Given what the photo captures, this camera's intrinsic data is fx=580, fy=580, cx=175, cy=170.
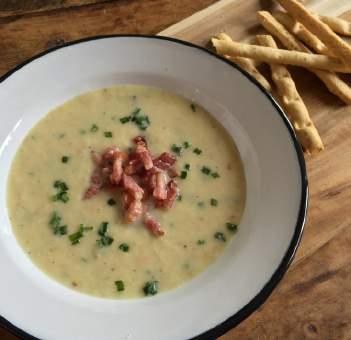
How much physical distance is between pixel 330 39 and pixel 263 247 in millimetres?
1073

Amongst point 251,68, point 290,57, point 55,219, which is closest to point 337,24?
point 290,57

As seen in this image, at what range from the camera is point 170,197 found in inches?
86.6

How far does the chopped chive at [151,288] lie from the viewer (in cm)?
200

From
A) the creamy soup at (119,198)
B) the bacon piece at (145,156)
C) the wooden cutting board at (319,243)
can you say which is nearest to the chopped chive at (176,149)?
the creamy soup at (119,198)

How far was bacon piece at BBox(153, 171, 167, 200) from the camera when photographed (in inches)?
85.6

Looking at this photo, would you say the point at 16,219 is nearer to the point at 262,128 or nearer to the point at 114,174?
the point at 114,174

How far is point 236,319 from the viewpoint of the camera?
180 cm

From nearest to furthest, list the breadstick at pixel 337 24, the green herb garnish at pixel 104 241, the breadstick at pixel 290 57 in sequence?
the green herb garnish at pixel 104 241 → the breadstick at pixel 290 57 → the breadstick at pixel 337 24

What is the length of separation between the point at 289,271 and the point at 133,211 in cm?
61

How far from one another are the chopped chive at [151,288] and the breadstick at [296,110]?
2.81 feet

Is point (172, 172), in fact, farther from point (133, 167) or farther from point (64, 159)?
point (64, 159)

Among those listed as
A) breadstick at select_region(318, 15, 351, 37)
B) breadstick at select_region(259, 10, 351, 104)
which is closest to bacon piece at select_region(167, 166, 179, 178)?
breadstick at select_region(259, 10, 351, 104)

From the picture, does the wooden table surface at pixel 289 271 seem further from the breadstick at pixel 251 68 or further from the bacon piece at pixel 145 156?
the bacon piece at pixel 145 156

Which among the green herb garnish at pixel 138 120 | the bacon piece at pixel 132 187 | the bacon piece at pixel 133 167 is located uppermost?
the green herb garnish at pixel 138 120
